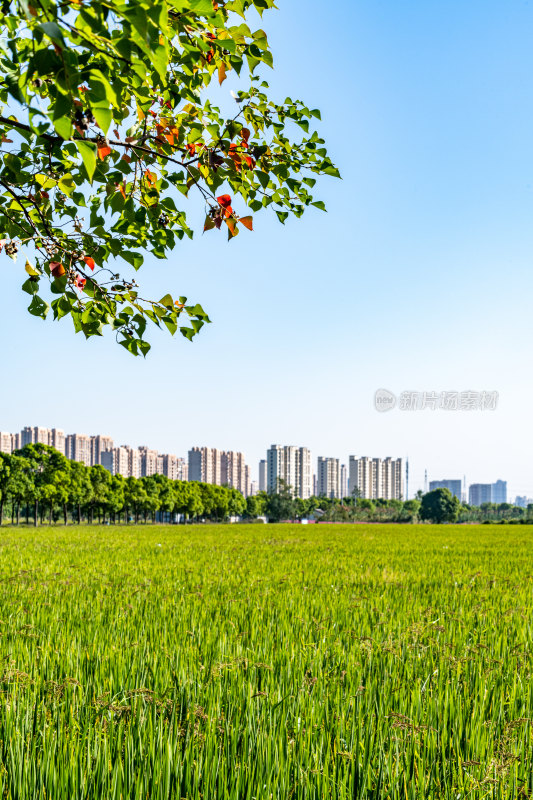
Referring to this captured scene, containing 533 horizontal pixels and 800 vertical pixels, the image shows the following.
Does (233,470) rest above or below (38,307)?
below

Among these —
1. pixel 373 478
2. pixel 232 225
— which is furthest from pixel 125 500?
pixel 373 478

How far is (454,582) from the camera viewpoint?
9430mm

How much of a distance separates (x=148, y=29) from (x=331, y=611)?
6161 mm

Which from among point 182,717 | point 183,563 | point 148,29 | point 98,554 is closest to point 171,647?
point 182,717

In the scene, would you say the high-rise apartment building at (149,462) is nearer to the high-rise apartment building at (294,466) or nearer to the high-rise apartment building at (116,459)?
the high-rise apartment building at (116,459)

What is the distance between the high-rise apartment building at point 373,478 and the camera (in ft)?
621

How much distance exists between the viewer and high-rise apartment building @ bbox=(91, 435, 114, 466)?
174m

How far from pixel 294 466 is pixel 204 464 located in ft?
Result: 101

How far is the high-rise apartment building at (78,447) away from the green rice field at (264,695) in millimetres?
173148

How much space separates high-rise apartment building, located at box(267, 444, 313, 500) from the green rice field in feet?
537

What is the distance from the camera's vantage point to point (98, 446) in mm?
173750

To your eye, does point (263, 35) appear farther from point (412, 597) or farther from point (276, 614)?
point (412, 597)

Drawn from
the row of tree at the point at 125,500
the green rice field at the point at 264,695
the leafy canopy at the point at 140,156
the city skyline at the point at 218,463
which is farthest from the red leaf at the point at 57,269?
the city skyline at the point at 218,463

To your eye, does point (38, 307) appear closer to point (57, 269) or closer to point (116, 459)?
point (57, 269)
